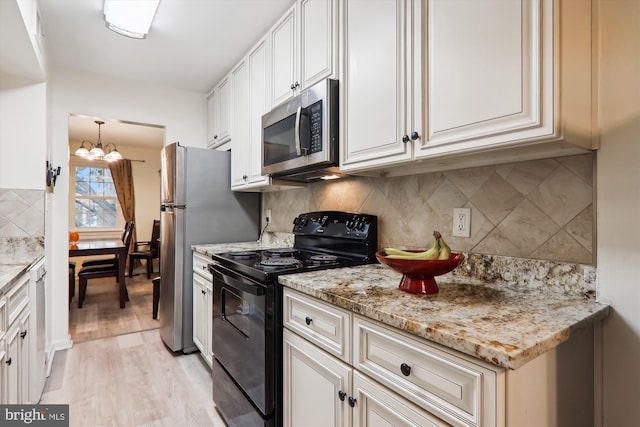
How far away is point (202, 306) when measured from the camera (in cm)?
242

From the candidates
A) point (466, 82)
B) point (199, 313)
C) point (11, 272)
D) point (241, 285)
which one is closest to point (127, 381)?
point (199, 313)

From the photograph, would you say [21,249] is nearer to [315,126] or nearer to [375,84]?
[315,126]

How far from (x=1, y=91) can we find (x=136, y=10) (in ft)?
3.50

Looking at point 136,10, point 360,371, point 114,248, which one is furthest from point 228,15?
point 114,248

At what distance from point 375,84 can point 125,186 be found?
5933 mm

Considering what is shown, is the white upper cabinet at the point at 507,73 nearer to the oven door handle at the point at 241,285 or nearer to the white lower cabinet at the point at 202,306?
the oven door handle at the point at 241,285

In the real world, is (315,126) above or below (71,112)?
below

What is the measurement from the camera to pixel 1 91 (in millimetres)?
2129

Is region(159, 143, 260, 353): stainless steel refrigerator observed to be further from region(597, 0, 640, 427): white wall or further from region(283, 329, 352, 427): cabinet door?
region(597, 0, 640, 427): white wall

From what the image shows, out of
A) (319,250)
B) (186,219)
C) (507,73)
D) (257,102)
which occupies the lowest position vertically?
(319,250)

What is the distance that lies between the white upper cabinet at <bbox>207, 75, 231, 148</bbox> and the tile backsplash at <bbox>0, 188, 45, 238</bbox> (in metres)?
1.36

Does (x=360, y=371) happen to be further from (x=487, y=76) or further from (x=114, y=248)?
(x=114, y=248)

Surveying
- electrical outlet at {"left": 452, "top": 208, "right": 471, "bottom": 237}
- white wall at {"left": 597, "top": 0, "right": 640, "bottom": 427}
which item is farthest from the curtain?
white wall at {"left": 597, "top": 0, "right": 640, "bottom": 427}

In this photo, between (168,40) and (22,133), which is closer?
(22,133)
